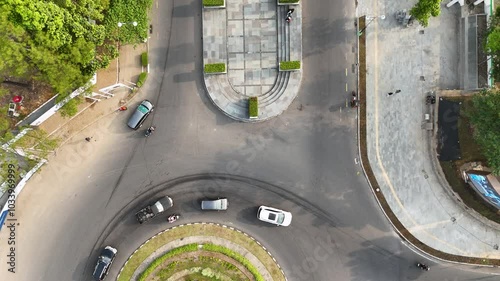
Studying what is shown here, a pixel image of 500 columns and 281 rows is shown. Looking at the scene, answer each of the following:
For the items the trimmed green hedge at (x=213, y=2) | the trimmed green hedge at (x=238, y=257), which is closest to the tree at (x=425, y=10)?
the trimmed green hedge at (x=213, y=2)

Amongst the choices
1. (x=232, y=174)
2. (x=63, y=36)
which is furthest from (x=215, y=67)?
(x=63, y=36)

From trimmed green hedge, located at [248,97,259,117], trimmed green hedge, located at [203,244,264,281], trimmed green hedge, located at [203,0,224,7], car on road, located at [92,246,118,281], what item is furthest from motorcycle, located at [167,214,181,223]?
trimmed green hedge, located at [203,0,224,7]

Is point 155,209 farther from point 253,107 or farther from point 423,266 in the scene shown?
point 423,266

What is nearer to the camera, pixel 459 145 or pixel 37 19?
pixel 37 19

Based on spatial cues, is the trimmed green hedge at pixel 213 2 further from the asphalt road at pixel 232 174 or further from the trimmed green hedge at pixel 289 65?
the trimmed green hedge at pixel 289 65

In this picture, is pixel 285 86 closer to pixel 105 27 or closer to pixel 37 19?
pixel 105 27

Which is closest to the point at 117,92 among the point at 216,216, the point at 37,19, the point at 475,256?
the point at 37,19
